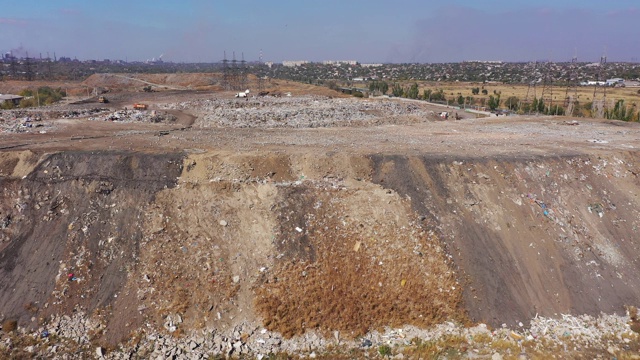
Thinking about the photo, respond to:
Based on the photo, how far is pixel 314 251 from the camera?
14711 millimetres

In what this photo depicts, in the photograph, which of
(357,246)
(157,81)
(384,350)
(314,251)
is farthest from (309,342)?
(157,81)

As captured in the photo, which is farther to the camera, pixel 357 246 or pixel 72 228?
pixel 72 228

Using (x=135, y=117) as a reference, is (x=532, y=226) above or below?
below

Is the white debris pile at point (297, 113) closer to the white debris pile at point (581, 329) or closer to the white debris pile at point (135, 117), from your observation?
the white debris pile at point (135, 117)

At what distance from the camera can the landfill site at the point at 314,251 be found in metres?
12.8

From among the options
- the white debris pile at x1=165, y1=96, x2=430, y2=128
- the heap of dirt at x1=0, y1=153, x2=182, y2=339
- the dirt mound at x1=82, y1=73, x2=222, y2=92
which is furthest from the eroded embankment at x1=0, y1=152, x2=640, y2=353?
the dirt mound at x1=82, y1=73, x2=222, y2=92

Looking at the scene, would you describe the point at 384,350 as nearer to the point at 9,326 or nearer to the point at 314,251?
the point at 314,251

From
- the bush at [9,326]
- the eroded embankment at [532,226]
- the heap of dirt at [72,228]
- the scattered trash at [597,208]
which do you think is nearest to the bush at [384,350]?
the eroded embankment at [532,226]

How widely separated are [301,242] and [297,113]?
1886cm

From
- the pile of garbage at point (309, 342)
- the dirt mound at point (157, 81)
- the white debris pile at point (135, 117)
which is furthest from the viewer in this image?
the dirt mound at point (157, 81)

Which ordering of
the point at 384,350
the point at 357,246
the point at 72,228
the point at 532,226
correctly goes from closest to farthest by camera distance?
the point at 384,350
the point at 357,246
the point at 72,228
the point at 532,226

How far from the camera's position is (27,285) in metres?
13.6

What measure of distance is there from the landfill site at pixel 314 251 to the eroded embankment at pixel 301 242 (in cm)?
6

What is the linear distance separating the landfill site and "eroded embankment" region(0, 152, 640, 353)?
0.18 ft
